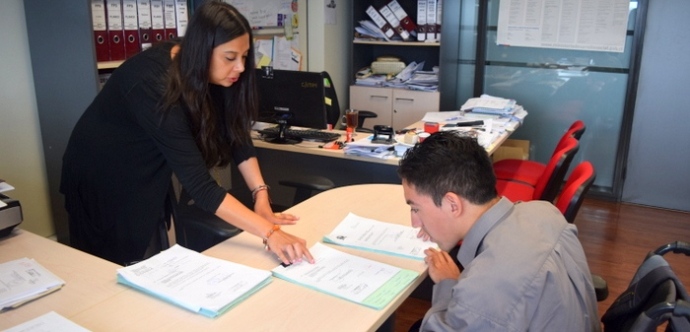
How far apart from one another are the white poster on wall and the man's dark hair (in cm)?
335

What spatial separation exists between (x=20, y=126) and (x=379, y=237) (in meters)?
2.07

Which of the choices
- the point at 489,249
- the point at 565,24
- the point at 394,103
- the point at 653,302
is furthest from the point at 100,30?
the point at 565,24

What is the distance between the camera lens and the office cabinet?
4562 mm

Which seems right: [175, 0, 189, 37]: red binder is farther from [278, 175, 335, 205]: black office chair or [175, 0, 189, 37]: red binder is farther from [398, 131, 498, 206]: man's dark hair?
[398, 131, 498, 206]: man's dark hair

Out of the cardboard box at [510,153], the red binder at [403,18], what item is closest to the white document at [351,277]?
the cardboard box at [510,153]

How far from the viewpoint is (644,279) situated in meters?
1.26

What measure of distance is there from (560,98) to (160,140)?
142 inches

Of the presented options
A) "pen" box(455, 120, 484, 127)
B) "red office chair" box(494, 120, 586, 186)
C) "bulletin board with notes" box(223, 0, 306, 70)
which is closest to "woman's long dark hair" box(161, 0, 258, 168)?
"pen" box(455, 120, 484, 127)

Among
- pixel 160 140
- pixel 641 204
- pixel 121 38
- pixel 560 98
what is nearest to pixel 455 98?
pixel 560 98

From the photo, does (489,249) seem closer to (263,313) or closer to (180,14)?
(263,313)

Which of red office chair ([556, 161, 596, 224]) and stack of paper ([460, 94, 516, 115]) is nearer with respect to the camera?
red office chair ([556, 161, 596, 224])

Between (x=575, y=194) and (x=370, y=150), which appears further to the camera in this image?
(x=370, y=150)

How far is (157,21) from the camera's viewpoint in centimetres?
310

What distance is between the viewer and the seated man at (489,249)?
1147 millimetres
